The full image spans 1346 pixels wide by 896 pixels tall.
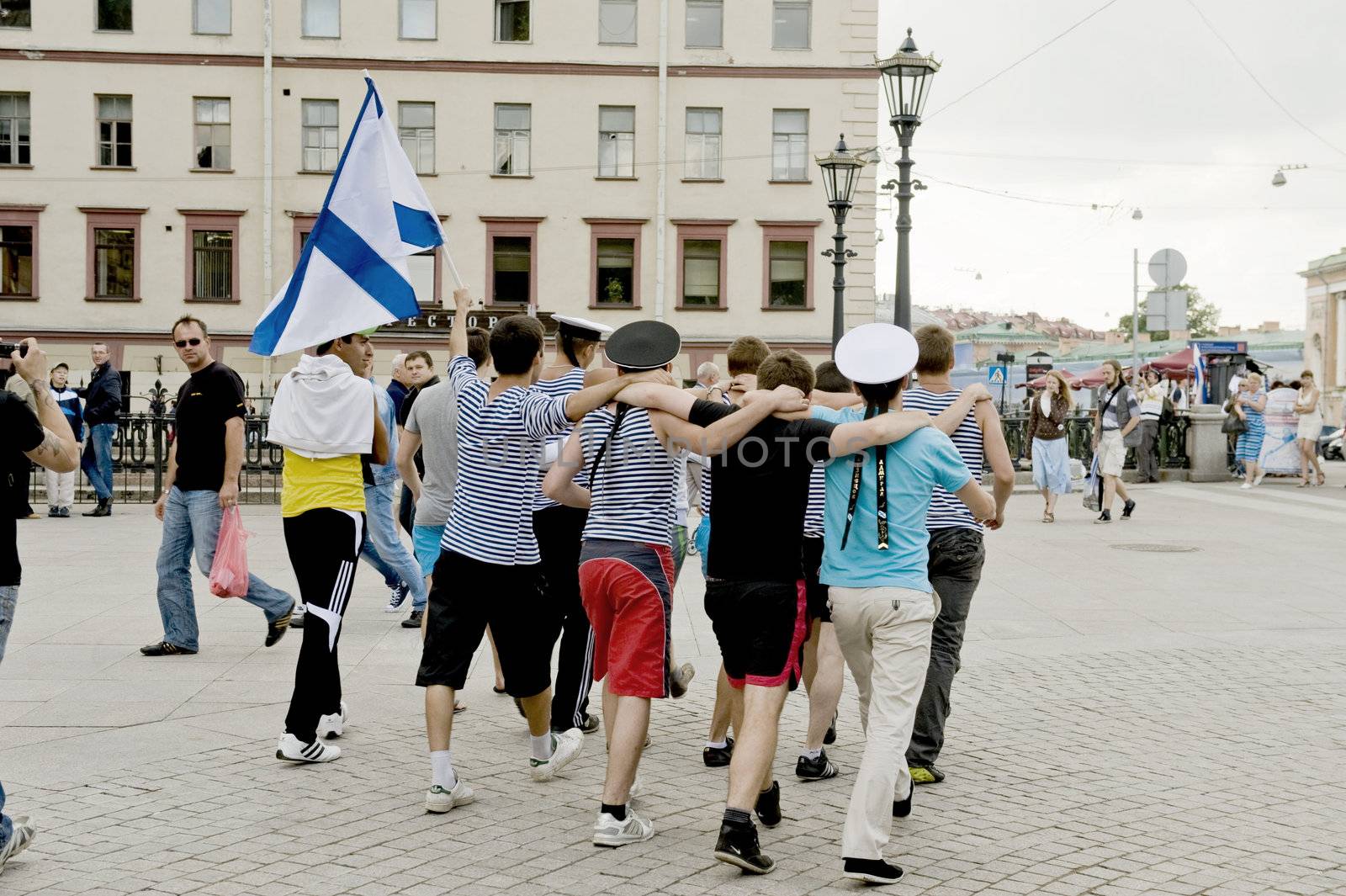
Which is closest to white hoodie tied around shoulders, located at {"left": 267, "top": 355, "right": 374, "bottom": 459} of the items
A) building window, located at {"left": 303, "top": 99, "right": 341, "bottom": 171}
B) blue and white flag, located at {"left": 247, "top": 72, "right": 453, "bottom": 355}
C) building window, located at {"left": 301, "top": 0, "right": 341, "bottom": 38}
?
blue and white flag, located at {"left": 247, "top": 72, "right": 453, "bottom": 355}

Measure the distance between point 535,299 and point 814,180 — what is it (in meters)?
8.14

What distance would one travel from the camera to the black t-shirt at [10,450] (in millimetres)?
4480

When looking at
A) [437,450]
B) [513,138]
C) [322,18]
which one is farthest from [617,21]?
[437,450]

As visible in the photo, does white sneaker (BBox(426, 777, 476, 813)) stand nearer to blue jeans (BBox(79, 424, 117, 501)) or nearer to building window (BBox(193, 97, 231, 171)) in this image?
blue jeans (BBox(79, 424, 117, 501))

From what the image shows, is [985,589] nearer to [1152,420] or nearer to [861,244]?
[1152,420]

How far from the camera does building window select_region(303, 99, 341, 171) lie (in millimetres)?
35825

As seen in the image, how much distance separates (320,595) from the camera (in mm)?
6023

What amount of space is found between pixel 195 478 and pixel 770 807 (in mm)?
4330

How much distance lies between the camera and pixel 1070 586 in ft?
36.8

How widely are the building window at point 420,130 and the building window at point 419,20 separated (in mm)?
1819

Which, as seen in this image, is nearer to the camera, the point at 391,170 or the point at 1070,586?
the point at 391,170

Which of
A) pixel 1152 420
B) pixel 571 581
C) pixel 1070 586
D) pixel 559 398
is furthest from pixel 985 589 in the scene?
pixel 1152 420

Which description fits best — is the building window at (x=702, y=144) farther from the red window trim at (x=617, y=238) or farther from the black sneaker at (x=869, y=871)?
the black sneaker at (x=869, y=871)

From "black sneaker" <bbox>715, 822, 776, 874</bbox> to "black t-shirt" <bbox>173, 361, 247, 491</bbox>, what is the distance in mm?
4452
